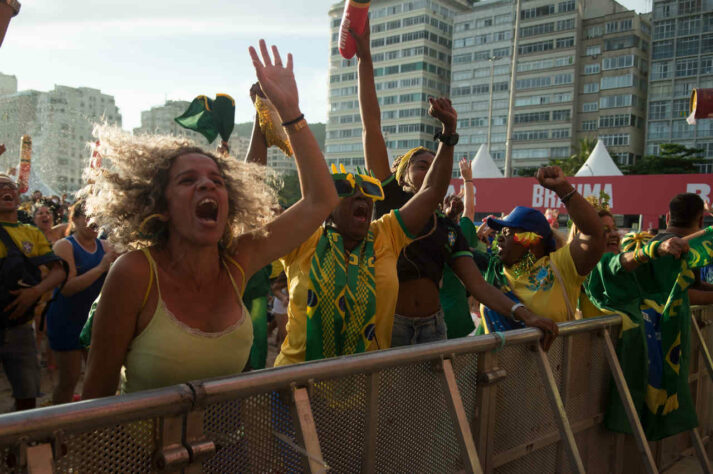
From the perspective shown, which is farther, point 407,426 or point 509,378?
point 509,378

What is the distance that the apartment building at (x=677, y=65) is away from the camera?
68062 millimetres

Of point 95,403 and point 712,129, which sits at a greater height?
point 712,129

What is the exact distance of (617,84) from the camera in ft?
246

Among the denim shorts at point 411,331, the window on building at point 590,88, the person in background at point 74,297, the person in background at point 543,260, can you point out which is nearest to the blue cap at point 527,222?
the person in background at point 543,260

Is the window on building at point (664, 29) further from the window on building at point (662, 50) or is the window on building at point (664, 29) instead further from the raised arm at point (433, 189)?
the raised arm at point (433, 189)

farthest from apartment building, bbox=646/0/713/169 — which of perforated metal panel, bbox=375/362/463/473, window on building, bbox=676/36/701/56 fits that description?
perforated metal panel, bbox=375/362/463/473

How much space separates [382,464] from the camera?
2152mm

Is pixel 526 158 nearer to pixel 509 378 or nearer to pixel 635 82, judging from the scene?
pixel 635 82

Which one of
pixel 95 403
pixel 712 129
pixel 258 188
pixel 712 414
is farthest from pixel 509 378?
pixel 712 129

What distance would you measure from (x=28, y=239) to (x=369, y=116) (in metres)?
2.75

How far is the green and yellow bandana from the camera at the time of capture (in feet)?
8.71

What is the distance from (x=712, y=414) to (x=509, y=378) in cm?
345

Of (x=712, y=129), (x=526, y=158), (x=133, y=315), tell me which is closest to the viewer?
(x=133, y=315)

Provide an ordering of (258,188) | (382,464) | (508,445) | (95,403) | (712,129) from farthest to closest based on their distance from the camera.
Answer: (712,129) < (508,445) < (258,188) < (382,464) < (95,403)
